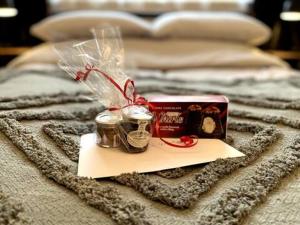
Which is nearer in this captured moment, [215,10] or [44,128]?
[44,128]

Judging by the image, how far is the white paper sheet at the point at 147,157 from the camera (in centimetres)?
79

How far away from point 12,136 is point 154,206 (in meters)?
0.40

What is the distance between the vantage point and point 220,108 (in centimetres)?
91

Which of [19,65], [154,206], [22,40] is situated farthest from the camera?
[22,40]

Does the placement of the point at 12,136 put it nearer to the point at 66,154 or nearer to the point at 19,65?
the point at 66,154

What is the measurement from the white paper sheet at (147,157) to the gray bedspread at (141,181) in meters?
0.02

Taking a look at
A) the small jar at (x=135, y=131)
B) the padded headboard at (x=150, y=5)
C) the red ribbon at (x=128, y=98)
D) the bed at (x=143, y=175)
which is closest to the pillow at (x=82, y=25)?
the padded headboard at (x=150, y=5)

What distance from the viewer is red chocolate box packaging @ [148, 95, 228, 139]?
911mm

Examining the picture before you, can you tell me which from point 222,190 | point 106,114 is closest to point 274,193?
point 222,190

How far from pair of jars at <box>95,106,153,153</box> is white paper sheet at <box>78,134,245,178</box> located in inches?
0.7

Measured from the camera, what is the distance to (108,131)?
0.87 m

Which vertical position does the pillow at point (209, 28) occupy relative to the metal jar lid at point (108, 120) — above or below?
above

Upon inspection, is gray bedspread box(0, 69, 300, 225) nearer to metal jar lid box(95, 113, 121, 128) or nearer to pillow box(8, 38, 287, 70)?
metal jar lid box(95, 113, 121, 128)

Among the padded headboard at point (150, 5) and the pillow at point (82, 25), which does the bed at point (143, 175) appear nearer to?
the pillow at point (82, 25)
